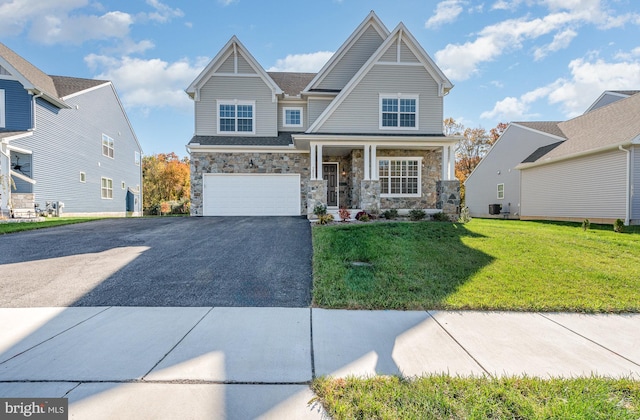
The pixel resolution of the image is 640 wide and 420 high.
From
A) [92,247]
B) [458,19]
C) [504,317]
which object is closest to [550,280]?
[504,317]

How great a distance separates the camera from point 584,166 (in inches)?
570

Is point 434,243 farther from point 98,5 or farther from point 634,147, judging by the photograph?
point 98,5

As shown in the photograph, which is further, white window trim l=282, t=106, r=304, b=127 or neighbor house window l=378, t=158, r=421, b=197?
white window trim l=282, t=106, r=304, b=127

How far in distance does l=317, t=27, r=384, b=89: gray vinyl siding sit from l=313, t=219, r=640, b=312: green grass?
9.50 metres

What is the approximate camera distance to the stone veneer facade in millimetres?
14453

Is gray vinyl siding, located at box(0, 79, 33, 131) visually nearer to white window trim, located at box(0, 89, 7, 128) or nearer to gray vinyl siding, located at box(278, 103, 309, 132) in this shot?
white window trim, located at box(0, 89, 7, 128)

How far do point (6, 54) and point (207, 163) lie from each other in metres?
11.8

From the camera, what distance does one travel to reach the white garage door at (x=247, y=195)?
1459 cm

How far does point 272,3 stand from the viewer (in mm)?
12273

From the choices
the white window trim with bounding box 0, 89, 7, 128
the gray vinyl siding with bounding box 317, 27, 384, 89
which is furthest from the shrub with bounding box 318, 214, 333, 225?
the white window trim with bounding box 0, 89, 7, 128

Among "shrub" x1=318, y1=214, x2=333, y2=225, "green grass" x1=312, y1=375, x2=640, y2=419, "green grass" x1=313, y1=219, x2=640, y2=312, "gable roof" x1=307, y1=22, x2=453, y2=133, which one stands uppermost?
"gable roof" x1=307, y1=22, x2=453, y2=133

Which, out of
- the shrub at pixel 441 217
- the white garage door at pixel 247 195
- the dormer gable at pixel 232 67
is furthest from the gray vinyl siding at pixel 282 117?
the shrub at pixel 441 217

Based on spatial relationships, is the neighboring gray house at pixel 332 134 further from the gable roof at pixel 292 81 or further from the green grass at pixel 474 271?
the green grass at pixel 474 271

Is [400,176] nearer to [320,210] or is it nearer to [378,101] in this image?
[378,101]
